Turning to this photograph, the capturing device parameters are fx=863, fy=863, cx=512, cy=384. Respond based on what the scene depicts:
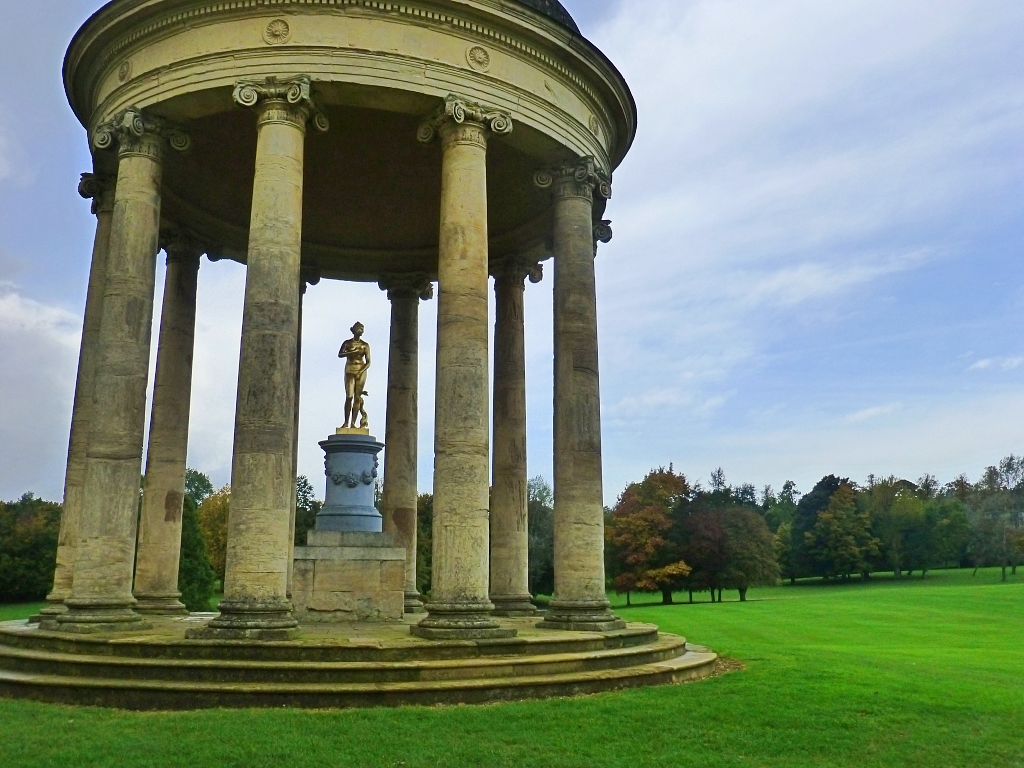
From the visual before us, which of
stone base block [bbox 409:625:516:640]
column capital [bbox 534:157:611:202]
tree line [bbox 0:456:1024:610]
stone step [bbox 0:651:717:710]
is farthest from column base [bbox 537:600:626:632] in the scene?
tree line [bbox 0:456:1024:610]

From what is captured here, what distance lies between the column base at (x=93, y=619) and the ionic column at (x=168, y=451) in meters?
8.65

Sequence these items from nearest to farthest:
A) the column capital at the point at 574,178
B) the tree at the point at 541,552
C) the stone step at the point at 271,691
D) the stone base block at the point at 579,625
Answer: the stone step at the point at 271,691 < the stone base block at the point at 579,625 < the column capital at the point at 574,178 < the tree at the point at 541,552

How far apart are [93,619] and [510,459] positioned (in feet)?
62.7

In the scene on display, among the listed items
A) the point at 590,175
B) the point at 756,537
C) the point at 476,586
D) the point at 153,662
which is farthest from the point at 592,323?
the point at 756,537

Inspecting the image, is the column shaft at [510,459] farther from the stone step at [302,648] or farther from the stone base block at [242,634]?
the stone base block at [242,634]

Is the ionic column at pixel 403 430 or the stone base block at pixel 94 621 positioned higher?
the ionic column at pixel 403 430

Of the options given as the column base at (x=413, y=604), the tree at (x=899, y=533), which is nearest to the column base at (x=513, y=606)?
the column base at (x=413, y=604)

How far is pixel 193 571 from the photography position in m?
74.8

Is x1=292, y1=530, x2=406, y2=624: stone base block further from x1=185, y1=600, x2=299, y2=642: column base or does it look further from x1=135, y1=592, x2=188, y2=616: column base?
x1=185, y1=600, x2=299, y2=642: column base

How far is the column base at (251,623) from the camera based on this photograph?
2331 centimetres

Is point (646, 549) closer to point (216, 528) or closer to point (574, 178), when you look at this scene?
point (216, 528)

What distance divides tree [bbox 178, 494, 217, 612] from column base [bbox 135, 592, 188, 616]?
123ft

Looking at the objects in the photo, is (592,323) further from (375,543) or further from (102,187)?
(102,187)

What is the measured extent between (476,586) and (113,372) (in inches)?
546
